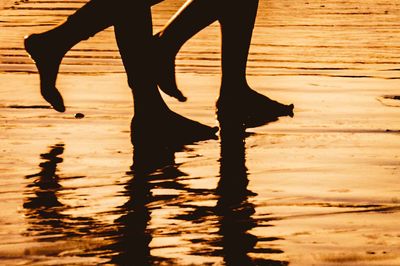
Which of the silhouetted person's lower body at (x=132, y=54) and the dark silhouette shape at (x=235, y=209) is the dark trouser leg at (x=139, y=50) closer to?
the silhouetted person's lower body at (x=132, y=54)

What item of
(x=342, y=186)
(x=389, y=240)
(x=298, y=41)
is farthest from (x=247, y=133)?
(x=298, y=41)

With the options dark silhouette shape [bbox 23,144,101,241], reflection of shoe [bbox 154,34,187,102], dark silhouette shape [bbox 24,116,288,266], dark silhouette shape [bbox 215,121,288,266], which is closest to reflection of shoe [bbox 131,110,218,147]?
dark silhouette shape [bbox 215,121,288,266]

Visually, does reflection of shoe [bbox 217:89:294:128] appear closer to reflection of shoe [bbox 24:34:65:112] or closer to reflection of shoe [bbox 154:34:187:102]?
reflection of shoe [bbox 154:34:187:102]

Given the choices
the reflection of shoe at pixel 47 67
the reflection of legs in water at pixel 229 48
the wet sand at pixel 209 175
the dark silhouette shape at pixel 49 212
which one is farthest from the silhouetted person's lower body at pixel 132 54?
the dark silhouette shape at pixel 49 212

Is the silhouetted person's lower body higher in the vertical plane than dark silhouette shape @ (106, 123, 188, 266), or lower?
higher

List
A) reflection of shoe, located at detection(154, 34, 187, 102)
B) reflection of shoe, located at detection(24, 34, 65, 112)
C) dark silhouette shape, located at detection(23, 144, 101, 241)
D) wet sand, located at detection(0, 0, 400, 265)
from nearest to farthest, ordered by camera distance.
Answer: wet sand, located at detection(0, 0, 400, 265), dark silhouette shape, located at detection(23, 144, 101, 241), reflection of shoe, located at detection(24, 34, 65, 112), reflection of shoe, located at detection(154, 34, 187, 102)

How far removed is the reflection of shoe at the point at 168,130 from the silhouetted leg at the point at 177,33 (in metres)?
0.46

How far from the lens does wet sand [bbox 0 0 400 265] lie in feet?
13.3

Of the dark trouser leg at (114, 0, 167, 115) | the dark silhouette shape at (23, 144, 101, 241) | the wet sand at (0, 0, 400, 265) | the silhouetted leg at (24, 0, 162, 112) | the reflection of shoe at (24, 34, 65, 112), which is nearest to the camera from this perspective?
the wet sand at (0, 0, 400, 265)

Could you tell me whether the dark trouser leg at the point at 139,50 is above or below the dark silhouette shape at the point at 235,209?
above

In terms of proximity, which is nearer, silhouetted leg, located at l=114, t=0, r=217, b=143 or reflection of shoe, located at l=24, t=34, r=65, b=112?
silhouetted leg, located at l=114, t=0, r=217, b=143

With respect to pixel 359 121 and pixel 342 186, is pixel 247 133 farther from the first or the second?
pixel 342 186

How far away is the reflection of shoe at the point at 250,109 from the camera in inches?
273

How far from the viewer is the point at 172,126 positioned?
6.37 m
